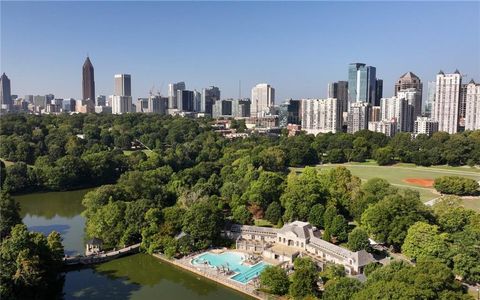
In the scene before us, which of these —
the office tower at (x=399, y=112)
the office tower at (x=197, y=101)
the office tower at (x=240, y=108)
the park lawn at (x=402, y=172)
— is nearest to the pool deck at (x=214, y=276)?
the park lawn at (x=402, y=172)

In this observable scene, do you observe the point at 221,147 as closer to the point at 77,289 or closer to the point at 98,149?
the point at 98,149

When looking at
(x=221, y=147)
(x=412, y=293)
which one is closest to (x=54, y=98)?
(x=221, y=147)

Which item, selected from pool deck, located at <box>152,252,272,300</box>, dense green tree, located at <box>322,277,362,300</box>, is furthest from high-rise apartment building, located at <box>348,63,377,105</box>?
dense green tree, located at <box>322,277,362,300</box>

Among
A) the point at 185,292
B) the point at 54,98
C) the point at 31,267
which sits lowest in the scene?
the point at 185,292

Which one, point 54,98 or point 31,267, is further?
A: point 54,98

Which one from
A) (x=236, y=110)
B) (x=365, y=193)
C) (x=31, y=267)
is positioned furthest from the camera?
(x=236, y=110)

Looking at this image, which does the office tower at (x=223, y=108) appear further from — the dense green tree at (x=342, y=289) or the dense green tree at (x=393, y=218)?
the dense green tree at (x=342, y=289)
